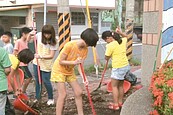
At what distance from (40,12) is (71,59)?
72.1 ft

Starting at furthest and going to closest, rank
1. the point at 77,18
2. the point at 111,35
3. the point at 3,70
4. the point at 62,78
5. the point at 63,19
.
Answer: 1. the point at 77,18
2. the point at 63,19
3. the point at 111,35
4. the point at 62,78
5. the point at 3,70

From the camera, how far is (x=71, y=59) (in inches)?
171

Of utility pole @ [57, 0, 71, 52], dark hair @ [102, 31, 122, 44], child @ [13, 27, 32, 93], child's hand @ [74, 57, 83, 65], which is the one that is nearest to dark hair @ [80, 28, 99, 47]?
child's hand @ [74, 57, 83, 65]

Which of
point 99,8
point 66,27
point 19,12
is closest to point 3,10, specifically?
point 19,12

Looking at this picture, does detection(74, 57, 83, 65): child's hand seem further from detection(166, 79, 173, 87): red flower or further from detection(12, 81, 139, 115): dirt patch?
detection(166, 79, 173, 87): red flower

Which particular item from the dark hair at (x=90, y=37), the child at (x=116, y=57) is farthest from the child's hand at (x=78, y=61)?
the child at (x=116, y=57)

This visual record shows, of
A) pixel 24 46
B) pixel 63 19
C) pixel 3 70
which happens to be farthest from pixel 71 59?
pixel 63 19

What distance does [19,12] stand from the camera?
80.4ft

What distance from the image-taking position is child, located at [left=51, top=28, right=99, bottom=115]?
4.05 m

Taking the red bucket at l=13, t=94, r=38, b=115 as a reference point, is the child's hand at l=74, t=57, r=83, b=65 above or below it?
above

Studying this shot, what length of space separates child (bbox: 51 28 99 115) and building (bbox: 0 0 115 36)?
16981 mm

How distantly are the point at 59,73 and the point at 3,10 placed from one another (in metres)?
19.9

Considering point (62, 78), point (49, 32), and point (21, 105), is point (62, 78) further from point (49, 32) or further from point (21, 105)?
point (49, 32)

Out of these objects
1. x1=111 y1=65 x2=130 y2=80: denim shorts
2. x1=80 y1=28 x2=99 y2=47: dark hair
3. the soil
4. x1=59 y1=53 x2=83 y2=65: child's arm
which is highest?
x1=80 y1=28 x2=99 y2=47: dark hair
